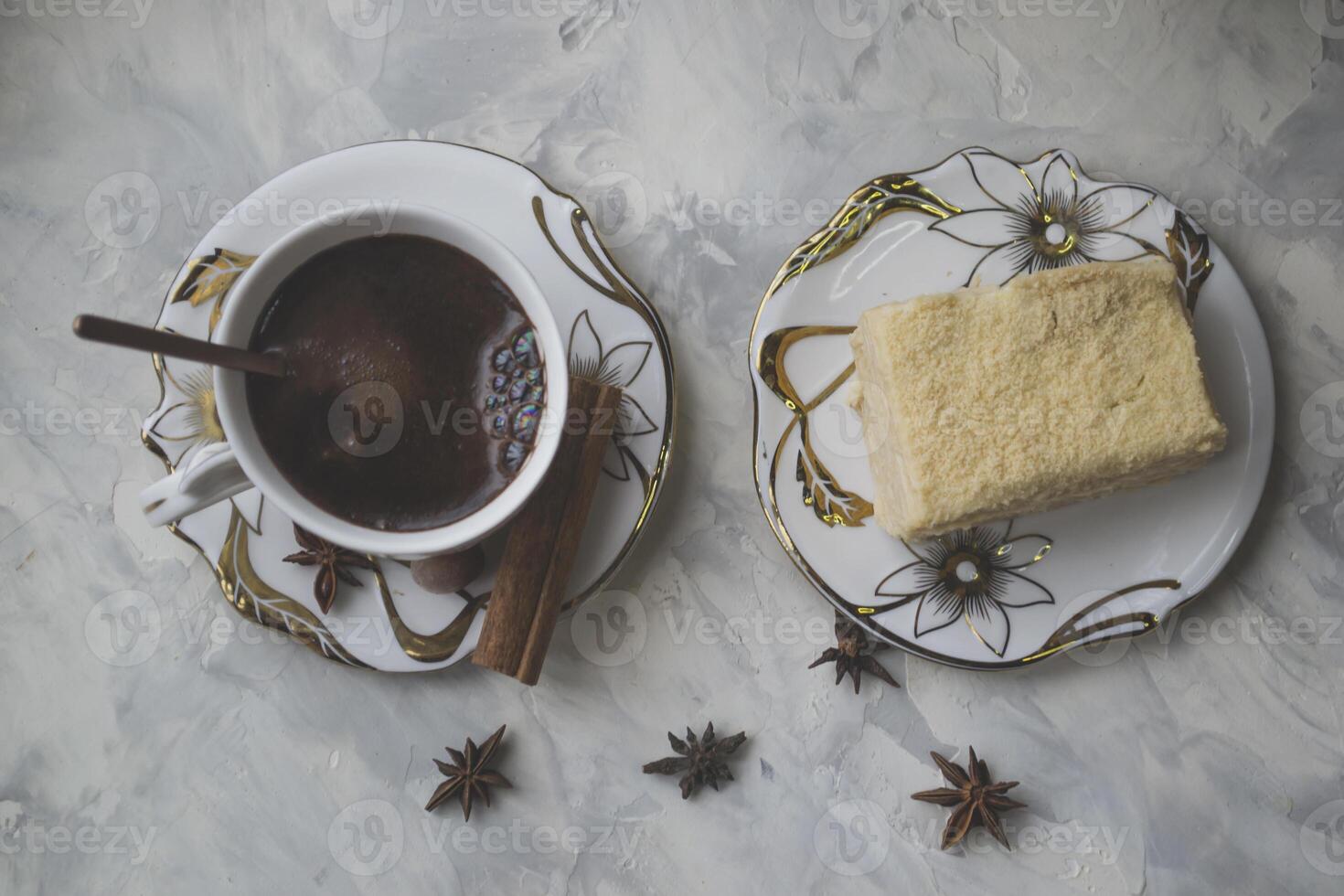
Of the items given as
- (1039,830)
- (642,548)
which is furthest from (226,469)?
(1039,830)

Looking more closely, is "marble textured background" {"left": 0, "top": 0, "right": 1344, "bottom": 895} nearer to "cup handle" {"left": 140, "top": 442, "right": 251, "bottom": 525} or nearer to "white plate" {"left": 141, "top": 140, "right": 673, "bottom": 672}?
"white plate" {"left": 141, "top": 140, "right": 673, "bottom": 672}

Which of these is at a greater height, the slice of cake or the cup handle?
the slice of cake

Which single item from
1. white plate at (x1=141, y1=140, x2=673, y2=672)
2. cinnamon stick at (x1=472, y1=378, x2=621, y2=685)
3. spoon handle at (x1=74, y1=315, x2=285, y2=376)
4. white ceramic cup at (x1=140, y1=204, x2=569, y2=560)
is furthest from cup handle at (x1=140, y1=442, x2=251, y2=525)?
cinnamon stick at (x1=472, y1=378, x2=621, y2=685)

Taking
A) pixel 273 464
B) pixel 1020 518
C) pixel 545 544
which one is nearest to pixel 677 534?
pixel 545 544

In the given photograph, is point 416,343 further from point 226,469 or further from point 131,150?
point 131,150

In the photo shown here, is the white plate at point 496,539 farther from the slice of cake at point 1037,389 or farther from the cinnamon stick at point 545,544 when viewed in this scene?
the slice of cake at point 1037,389
